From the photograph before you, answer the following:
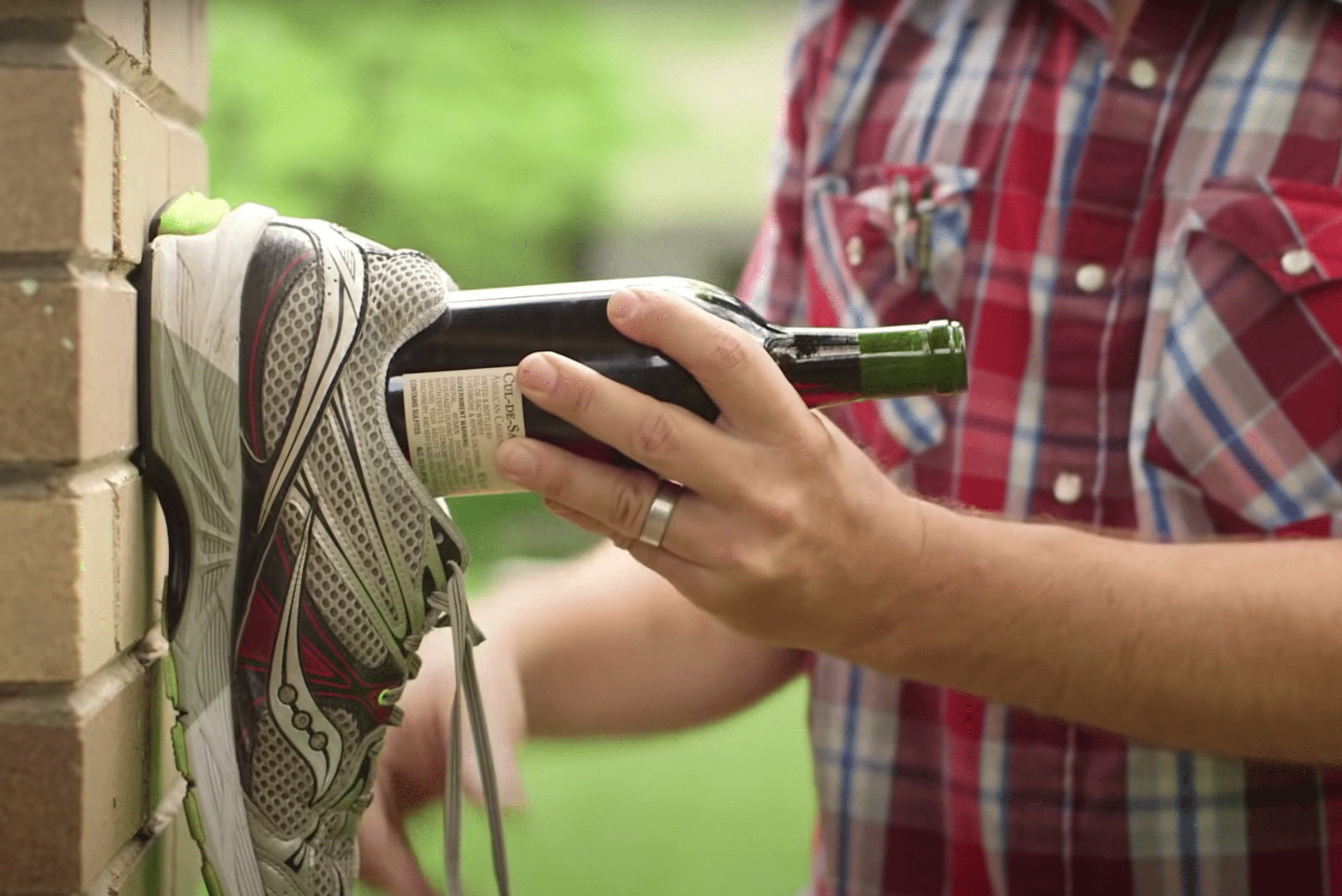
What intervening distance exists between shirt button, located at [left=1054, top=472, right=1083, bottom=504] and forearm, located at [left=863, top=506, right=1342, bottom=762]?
0.56 ft

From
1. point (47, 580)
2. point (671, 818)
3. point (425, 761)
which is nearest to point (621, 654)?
point (425, 761)

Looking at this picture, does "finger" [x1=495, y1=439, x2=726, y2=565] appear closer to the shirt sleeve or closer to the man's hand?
the man's hand

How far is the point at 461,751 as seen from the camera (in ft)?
2.29

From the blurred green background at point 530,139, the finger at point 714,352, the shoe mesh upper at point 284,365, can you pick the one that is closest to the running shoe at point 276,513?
the shoe mesh upper at point 284,365

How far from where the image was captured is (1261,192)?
945 mm

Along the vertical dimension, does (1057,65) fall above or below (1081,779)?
above

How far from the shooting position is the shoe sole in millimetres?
629

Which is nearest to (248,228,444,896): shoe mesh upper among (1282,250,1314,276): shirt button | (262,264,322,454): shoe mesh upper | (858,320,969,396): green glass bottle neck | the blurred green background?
(262,264,322,454): shoe mesh upper

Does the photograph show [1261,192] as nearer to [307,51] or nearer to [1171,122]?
[1171,122]

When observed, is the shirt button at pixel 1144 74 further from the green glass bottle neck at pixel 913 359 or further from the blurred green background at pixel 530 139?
the blurred green background at pixel 530 139

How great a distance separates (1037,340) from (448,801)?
0.61 metres

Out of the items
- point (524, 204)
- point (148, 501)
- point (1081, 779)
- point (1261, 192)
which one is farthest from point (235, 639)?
point (524, 204)

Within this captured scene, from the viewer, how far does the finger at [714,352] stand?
2.01 feet

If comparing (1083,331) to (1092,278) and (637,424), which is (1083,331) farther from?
(637,424)
